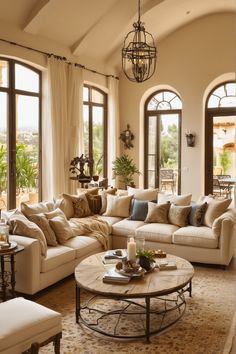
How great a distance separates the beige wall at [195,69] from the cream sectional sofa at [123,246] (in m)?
3.46

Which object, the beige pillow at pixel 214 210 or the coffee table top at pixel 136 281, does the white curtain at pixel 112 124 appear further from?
the coffee table top at pixel 136 281

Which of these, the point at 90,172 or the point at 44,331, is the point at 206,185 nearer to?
the point at 90,172

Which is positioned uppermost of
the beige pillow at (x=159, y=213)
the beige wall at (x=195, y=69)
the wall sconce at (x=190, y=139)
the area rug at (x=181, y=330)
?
the beige wall at (x=195, y=69)

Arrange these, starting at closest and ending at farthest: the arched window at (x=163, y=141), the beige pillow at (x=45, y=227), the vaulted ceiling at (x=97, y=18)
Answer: the beige pillow at (x=45, y=227), the vaulted ceiling at (x=97, y=18), the arched window at (x=163, y=141)

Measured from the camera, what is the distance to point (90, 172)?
919 cm

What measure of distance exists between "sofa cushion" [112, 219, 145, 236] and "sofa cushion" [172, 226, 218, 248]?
696mm

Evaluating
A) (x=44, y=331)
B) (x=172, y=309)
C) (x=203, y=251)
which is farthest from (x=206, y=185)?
(x=44, y=331)

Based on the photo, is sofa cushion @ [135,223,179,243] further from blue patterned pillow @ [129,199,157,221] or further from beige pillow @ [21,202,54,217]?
beige pillow @ [21,202,54,217]

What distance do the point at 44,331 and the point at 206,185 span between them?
24.5 feet

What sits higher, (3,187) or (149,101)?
(149,101)

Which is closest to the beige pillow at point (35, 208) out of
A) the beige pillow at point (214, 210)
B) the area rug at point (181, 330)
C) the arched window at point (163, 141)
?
the area rug at point (181, 330)

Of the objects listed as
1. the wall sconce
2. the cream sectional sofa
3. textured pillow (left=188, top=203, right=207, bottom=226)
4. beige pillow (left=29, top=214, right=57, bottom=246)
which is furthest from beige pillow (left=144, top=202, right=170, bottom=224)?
the wall sconce

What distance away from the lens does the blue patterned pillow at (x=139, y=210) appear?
6609 millimetres

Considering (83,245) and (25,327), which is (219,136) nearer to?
(83,245)
